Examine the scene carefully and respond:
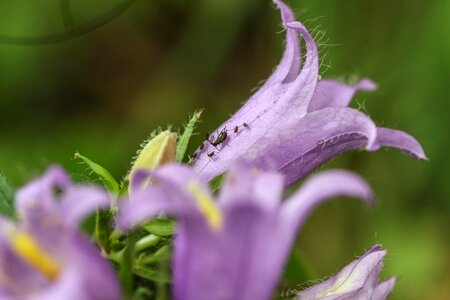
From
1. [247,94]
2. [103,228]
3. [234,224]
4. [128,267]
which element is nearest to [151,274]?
[128,267]

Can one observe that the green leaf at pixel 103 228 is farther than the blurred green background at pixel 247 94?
No

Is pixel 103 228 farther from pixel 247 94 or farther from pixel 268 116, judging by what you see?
pixel 247 94

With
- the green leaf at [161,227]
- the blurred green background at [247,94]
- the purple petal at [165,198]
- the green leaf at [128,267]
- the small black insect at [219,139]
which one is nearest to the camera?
the purple petal at [165,198]

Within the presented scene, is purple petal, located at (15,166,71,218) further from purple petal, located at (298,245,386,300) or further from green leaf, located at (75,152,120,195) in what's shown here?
purple petal, located at (298,245,386,300)

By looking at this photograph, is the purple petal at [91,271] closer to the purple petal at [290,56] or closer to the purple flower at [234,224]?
the purple flower at [234,224]

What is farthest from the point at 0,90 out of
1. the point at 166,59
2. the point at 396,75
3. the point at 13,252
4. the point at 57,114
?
the point at 13,252

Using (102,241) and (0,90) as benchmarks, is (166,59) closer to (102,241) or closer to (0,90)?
(0,90)

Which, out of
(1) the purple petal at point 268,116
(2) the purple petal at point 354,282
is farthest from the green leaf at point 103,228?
(2) the purple petal at point 354,282
